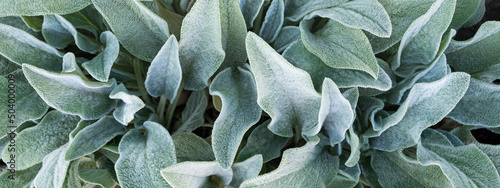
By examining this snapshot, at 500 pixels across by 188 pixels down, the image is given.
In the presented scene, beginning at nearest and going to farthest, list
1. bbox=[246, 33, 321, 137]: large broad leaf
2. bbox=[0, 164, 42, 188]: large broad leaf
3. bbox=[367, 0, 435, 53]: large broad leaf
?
1. bbox=[246, 33, 321, 137]: large broad leaf
2. bbox=[367, 0, 435, 53]: large broad leaf
3. bbox=[0, 164, 42, 188]: large broad leaf

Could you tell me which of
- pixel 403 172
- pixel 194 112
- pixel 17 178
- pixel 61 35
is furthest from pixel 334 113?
pixel 17 178

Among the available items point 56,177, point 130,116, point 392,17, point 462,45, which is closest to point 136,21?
point 130,116

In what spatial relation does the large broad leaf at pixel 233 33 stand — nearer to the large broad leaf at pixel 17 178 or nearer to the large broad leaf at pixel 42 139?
the large broad leaf at pixel 42 139

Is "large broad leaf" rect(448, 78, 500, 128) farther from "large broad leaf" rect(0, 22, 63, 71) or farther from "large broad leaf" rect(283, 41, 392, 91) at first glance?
"large broad leaf" rect(0, 22, 63, 71)

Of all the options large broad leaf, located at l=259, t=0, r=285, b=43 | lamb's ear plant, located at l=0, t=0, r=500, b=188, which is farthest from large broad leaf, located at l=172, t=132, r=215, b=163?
large broad leaf, located at l=259, t=0, r=285, b=43

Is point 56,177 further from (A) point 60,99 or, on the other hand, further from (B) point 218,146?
(B) point 218,146

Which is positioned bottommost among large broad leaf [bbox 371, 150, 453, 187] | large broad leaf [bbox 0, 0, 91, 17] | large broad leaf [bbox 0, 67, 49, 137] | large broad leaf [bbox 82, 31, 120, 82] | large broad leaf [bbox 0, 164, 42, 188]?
large broad leaf [bbox 0, 164, 42, 188]

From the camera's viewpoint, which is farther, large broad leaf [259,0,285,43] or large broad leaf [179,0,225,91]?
large broad leaf [259,0,285,43]

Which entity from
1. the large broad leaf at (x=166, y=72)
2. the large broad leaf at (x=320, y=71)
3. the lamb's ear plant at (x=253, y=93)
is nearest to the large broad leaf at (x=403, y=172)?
the lamb's ear plant at (x=253, y=93)
